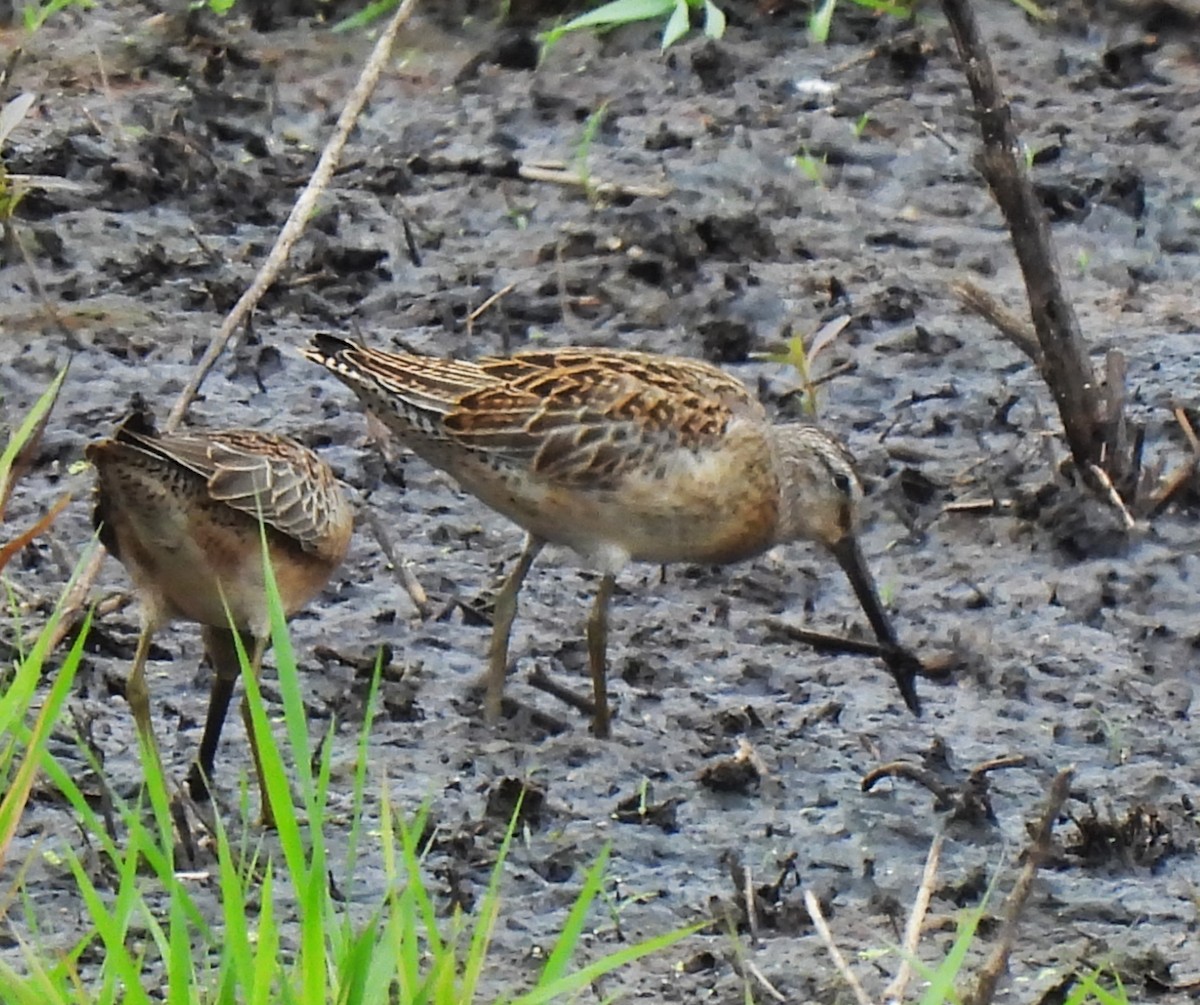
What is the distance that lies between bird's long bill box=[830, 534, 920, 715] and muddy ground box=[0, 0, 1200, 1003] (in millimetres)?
66

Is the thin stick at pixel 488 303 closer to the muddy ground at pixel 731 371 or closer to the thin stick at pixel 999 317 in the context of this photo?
the muddy ground at pixel 731 371

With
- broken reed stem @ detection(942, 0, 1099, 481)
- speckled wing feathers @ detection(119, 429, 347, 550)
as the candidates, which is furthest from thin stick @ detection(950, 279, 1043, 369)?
speckled wing feathers @ detection(119, 429, 347, 550)

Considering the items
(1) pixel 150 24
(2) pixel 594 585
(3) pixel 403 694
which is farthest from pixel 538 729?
(1) pixel 150 24

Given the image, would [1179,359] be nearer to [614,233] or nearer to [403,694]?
[614,233]

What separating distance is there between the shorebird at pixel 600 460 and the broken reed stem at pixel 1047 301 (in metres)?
0.77

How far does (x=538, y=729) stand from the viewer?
5.25 m

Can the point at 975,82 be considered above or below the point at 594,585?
above

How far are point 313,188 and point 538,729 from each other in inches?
51.7

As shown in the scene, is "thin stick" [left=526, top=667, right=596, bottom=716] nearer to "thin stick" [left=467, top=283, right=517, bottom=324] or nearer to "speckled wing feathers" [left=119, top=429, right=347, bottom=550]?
"speckled wing feathers" [left=119, top=429, right=347, bottom=550]

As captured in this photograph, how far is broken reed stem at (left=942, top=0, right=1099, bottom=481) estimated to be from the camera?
5.93 m

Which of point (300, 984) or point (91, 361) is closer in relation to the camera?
point (300, 984)

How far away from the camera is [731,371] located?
22.9ft

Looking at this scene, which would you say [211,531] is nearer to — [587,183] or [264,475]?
[264,475]

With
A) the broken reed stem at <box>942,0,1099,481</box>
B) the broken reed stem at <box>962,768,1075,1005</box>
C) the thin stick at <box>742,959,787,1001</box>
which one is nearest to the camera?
the broken reed stem at <box>962,768,1075,1005</box>
